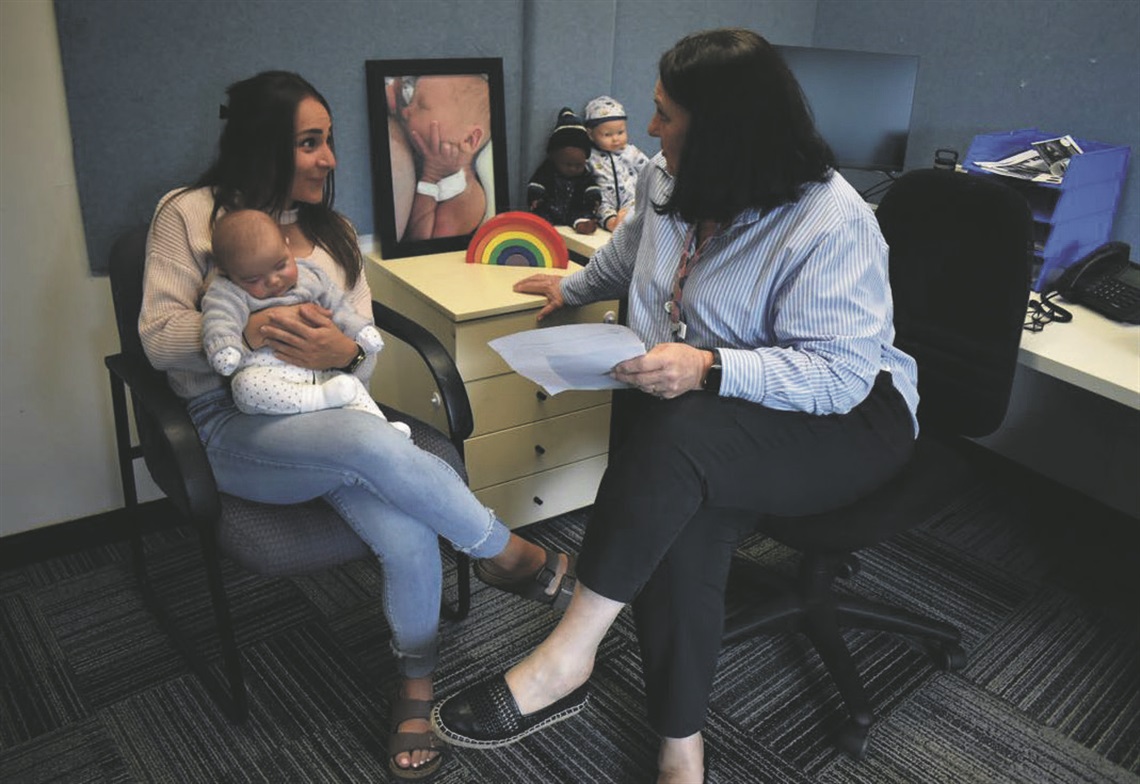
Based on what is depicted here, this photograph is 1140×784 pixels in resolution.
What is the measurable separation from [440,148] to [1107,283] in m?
1.48

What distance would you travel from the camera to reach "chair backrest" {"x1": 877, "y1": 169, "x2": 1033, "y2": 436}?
1.55 metres

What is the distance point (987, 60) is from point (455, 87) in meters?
1.38

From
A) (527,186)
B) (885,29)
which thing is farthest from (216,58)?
(885,29)

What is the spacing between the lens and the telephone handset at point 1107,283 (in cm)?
181

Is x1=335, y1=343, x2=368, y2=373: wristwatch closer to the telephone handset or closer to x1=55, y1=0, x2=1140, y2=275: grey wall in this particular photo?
x1=55, y1=0, x2=1140, y2=275: grey wall

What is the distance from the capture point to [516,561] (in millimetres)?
1696

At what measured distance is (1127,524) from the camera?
235 cm

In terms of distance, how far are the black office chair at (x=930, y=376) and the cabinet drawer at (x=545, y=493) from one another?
58 cm

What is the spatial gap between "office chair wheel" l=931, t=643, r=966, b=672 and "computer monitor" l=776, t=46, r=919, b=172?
1236 millimetres

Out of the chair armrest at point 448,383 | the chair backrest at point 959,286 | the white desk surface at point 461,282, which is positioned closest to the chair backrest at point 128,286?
the chair armrest at point 448,383

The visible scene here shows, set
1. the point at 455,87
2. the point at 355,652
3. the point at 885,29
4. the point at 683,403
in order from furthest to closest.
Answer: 1. the point at 885,29
2. the point at 455,87
3. the point at 355,652
4. the point at 683,403

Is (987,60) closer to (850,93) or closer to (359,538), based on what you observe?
(850,93)

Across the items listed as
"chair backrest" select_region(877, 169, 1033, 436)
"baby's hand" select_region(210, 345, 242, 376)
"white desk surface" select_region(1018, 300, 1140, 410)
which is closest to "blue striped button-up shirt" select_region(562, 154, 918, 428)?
"chair backrest" select_region(877, 169, 1033, 436)

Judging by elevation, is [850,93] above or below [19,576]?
above
